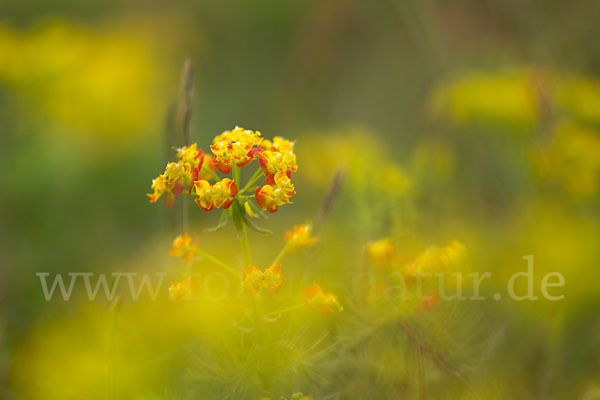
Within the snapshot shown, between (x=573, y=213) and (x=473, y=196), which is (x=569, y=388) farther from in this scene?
(x=473, y=196)

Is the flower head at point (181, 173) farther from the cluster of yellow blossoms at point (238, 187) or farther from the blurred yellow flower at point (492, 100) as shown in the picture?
the blurred yellow flower at point (492, 100)

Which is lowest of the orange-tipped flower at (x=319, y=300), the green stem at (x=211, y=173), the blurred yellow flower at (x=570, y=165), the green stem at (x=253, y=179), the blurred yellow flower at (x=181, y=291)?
the orange-tipped flower at (x=319, y=300)

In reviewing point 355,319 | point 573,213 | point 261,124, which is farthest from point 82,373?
point 261,124

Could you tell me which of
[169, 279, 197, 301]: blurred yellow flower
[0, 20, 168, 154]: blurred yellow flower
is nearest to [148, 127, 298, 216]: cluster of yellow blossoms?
[169, 279, 197, 301]: blurred yellow flower

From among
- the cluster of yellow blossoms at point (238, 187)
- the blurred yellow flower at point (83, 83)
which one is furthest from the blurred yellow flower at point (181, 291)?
the blurred yellow flower at point (83, 83)

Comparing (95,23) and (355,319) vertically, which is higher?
(95,23)
